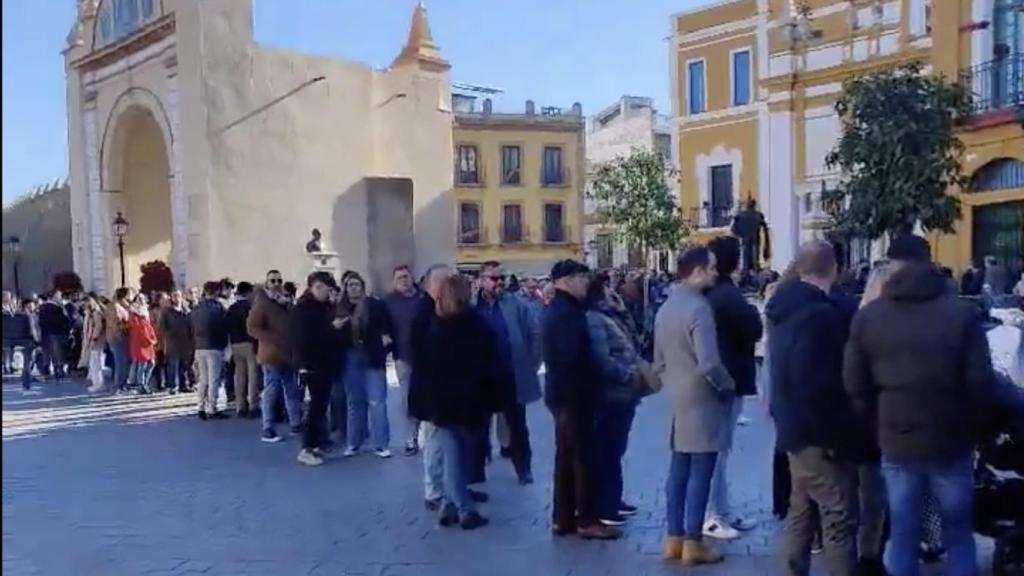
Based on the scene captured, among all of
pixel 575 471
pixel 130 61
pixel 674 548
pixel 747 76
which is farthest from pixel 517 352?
pixel 747 76

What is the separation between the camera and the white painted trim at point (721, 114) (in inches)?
1447

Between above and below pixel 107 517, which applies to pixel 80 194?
above

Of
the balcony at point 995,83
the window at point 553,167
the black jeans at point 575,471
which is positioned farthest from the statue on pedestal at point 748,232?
the window at point 553,167

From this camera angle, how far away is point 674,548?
254 inches

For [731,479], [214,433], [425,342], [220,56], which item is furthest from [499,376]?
[220,56]

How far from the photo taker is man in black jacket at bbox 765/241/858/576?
4980 millimetres

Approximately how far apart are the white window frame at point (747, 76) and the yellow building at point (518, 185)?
18635 millimetres

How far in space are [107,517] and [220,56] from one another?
17.3m

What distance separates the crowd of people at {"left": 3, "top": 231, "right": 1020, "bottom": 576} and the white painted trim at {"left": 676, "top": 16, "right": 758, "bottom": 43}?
27.8 metres

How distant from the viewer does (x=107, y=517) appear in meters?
8.22

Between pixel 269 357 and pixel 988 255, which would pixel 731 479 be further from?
pixel 988 255

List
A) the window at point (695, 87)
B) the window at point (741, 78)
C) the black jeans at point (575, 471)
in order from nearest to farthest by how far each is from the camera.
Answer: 1. the black jeans at point (575, 471)
2. the window at point (741, 78)
3. the window at point (695, 87)

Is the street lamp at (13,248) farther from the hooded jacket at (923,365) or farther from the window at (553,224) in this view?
the window at (553,224)

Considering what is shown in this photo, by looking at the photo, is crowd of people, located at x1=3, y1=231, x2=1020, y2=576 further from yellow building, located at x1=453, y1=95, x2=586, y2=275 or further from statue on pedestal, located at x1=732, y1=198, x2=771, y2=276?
yellow building, located at x1=453, y1=95, x2=586, y2=275
